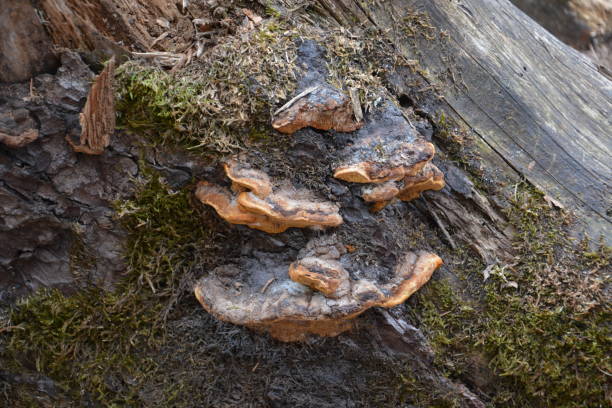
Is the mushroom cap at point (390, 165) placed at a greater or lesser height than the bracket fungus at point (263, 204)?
greater

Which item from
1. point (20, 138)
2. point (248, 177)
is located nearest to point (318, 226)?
point (248, 177)

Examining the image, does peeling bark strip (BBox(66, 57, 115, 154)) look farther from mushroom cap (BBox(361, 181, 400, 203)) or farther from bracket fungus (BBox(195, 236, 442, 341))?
mushroom cap (BBox(361, 181, 400, 203))

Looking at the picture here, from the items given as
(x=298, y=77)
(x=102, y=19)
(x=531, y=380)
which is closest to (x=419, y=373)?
(x=531, y=380)

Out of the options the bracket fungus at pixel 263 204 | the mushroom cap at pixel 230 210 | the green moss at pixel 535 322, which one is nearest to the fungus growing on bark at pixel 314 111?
the bracket fungus at pixel 263 204

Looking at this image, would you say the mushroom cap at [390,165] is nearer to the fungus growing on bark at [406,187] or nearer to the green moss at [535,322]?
the fungus growing on bark at [406,187]

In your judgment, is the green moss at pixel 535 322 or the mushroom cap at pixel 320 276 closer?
the mushroom cap at pixel 320 276

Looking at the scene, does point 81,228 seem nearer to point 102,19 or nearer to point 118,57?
point 118,57
